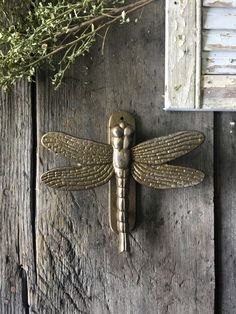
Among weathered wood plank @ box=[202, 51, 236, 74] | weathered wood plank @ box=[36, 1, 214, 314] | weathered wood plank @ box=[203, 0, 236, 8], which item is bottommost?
weathered wood plank @ box=[36, 1, 214, 314]

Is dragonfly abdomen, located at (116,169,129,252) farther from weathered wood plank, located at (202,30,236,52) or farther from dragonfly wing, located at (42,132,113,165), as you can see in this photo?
weathered wood plank, located at (202,30,236,52)

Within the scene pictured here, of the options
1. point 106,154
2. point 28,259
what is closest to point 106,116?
point 106,154

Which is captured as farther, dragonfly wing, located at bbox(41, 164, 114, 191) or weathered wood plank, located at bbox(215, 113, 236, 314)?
weathered wood plank, located at bbox(215, 113, 236, 314)

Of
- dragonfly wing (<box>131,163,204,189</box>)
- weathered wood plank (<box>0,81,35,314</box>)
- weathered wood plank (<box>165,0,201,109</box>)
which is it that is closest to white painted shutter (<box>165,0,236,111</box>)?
weathered wood plank (<box>165,0,201,109</box>)

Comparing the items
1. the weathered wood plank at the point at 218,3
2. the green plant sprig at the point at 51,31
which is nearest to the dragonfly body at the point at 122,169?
the green plant sprig at the point at 51,31

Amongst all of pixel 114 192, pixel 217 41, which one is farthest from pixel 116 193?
pixel 217 41

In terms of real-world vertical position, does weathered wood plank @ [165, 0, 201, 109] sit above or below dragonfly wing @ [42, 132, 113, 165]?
above

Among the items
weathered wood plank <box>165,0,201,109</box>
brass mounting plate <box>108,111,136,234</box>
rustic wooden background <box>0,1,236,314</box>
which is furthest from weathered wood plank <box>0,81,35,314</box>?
weathered wood plank <box>165,0,201,109</box>

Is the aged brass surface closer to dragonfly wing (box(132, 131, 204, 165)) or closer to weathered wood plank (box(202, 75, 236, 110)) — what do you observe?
dragonfly wing (box(132, 131, 204, 165))
